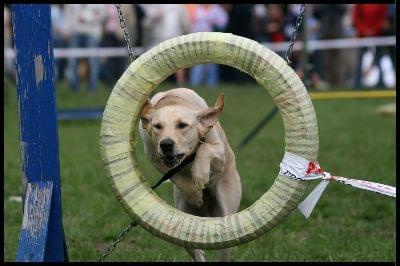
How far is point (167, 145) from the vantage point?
4.50 meters

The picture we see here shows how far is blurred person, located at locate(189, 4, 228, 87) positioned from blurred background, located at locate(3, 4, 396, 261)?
0.10ft

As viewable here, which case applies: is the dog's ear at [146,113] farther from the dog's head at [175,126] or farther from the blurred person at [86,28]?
the blurred person at [86,28]

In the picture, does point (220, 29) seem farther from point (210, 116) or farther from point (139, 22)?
point (210, 116)

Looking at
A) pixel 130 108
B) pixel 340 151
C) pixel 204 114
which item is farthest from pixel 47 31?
pixel 340 151

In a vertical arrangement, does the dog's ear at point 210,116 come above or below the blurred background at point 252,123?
above

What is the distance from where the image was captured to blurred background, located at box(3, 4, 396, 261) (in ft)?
20.5

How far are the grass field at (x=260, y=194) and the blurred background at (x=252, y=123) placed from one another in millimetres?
14

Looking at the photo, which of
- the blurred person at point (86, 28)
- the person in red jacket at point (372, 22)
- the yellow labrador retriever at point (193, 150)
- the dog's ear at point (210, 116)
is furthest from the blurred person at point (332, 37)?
the dog's ear at point (210, 116)

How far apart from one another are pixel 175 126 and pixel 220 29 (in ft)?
52.2

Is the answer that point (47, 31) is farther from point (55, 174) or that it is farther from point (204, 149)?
point (204, 149)

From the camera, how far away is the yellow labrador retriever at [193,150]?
460 centimetres

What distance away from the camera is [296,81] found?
14.1 feet

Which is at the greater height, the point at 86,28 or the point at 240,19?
the point at 240,19

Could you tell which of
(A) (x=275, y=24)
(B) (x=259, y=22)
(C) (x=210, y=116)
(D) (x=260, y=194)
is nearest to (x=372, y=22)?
(A) (x=275, y=24)
